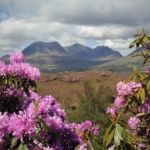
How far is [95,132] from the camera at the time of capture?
5949 mm

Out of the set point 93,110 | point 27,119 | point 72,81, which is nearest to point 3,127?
point 27,119

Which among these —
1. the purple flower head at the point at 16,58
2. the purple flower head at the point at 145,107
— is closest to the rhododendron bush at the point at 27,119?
the purple flower head at the point at 16,58

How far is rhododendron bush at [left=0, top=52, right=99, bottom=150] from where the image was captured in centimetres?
288

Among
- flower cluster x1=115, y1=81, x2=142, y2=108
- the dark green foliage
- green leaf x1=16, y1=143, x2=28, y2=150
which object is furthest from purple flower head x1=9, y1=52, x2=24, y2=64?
the dark green foliage

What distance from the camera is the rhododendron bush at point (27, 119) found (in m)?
2.88

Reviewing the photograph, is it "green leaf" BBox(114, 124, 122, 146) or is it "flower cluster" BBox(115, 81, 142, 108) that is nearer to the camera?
"green leaf" BBox(114, 124, 122, 146)

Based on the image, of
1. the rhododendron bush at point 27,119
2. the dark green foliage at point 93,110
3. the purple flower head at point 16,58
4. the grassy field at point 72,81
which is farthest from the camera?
Result: the grassy field at point 72,81

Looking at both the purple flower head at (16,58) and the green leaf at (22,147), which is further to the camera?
the purple flower head at (16,58)

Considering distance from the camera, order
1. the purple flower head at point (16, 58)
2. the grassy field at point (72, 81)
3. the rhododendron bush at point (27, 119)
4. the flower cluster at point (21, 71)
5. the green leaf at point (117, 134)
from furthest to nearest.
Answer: the grassy field at point (72, 81), the purple flower head at point (16, 58), the flower cluster at point (21, 71), the rhododendron bush at point (27, 119), the green leaf at point (117, 134)

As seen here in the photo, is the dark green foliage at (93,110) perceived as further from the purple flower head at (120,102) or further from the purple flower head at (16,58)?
the purple flower head at (120,102)

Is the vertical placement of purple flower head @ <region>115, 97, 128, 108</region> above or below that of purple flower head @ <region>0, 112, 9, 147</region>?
below

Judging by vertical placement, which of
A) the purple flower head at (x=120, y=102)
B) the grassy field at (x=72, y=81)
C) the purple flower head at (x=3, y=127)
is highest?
the purple flower head at (x=3, y=127)

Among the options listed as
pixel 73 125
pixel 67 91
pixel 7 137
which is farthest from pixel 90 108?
pixel 67 91

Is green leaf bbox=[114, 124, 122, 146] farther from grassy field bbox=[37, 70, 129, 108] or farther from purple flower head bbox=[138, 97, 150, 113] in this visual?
grassy field bbox=[37, 70, 129, 108]
